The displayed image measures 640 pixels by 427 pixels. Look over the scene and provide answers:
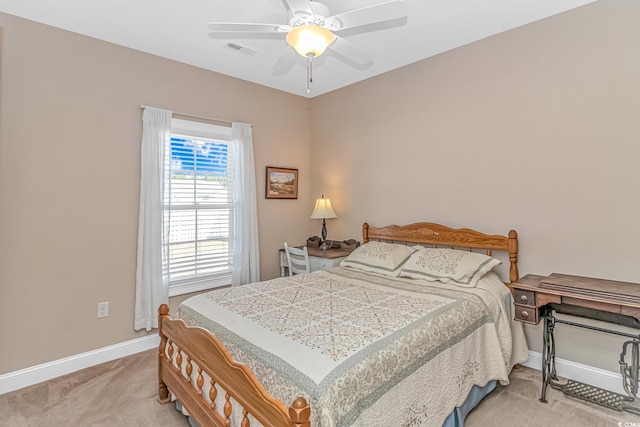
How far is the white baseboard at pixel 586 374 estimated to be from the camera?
2.30m

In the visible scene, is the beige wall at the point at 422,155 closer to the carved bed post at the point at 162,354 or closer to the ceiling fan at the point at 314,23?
the carved bed post at the point at 162,354

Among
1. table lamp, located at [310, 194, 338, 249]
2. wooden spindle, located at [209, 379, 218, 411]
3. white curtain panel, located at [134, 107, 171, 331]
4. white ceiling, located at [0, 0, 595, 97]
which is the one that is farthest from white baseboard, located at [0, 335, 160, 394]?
white ceiling, located at [0, 0, 595, 97]


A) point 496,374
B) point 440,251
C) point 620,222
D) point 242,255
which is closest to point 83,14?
point 242,255

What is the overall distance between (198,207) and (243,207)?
1.60ft

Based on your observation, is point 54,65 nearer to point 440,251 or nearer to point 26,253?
point 26,253

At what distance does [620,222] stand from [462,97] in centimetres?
158

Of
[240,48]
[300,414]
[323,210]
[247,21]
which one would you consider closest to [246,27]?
[247,21]

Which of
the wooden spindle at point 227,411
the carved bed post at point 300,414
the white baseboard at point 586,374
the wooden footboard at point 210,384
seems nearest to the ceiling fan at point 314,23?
the wooden footboard at point 210,384

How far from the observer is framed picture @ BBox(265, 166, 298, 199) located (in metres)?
→ 4.04

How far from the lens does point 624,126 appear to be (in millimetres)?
2252

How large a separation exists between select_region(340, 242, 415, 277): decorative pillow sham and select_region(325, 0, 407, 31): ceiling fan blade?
1.94 metres

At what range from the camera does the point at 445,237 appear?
123 inches

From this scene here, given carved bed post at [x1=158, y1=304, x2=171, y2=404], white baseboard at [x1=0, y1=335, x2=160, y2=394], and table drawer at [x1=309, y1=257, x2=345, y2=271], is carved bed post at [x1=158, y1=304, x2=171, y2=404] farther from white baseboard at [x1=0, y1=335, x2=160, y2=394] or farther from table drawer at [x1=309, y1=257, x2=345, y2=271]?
table drawer at [x1=309, y1=257, x2=345, y2=271]

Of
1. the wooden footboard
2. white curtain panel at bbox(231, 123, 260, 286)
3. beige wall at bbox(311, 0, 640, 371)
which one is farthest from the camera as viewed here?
white curtain panel at bbox(231, 123, 260, 286)
